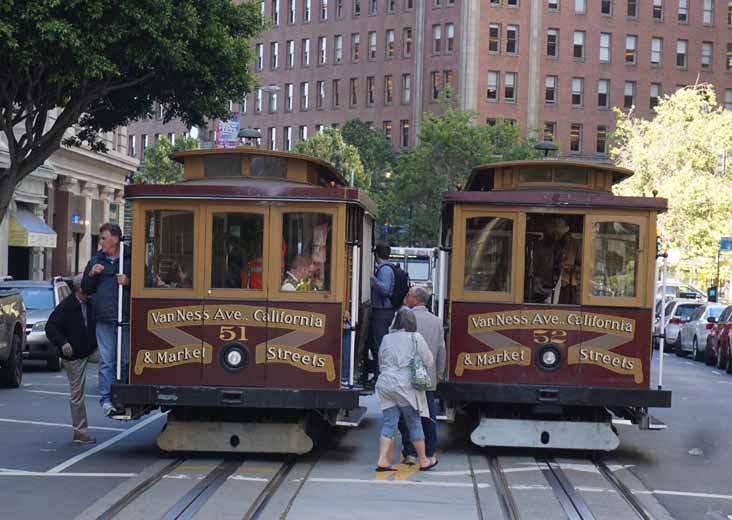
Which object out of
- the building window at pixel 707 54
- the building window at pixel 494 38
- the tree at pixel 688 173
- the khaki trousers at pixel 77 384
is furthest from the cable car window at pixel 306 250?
the building window at pixel 707 54

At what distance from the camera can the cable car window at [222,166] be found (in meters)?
13.9

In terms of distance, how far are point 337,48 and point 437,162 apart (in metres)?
29.3

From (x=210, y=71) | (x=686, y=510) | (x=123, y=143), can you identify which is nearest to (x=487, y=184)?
(x=686, y=510)

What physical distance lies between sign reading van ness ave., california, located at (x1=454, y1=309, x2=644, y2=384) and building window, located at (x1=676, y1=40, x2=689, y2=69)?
8145 centimetres

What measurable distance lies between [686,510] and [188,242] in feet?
17.6

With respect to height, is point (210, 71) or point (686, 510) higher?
point (210, 71)

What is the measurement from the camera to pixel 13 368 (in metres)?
20.9

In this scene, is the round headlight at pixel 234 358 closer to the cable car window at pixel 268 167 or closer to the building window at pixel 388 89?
the cable car window at pixel 268 167

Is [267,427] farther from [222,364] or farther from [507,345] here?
[507,345]

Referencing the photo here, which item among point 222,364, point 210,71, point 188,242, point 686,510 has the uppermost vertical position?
point 210,71

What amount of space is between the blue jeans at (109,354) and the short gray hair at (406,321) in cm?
276

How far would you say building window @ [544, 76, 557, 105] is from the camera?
90375mm

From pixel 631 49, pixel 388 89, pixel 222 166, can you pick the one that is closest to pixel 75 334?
pixel 222 166

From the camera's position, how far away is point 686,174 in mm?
52688
